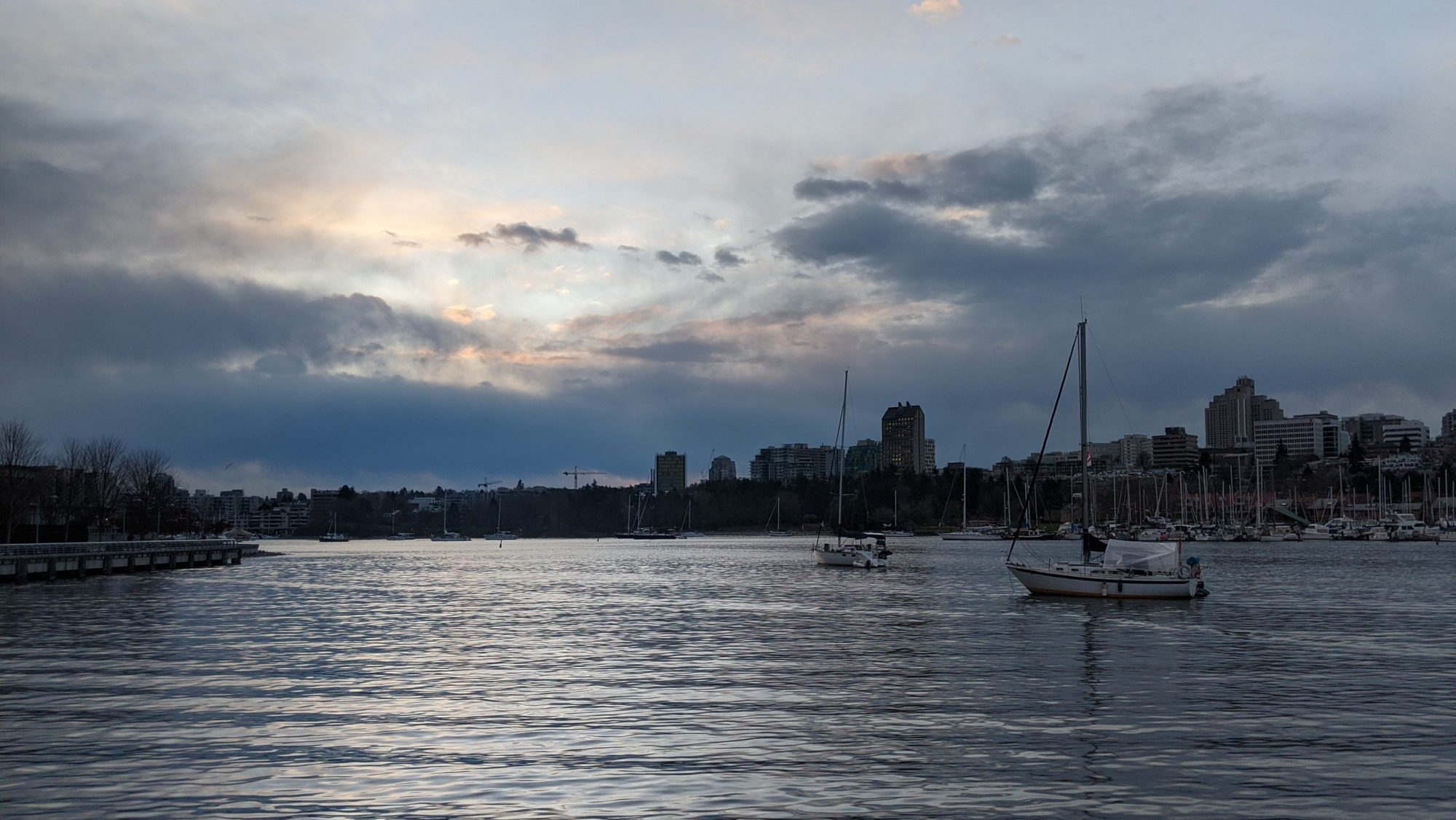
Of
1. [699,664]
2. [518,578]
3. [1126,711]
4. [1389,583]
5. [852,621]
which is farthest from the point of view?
[518,578]

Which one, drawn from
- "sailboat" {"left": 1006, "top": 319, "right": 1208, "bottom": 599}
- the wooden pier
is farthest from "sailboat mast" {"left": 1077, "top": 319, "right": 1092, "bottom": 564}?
the wooden pier

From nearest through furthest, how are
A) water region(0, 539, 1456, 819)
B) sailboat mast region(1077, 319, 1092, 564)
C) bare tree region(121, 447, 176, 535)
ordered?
water region(0, 539, 1456, 819)
sailboat mast region(1077, 319, 1092, 564)
bare tree region(121, 447, 176, 535)

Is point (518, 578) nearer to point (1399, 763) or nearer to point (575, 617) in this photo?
point (575, 617)

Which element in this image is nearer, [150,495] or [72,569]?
[72,569]

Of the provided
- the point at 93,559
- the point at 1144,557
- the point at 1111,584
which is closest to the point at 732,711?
the point at 1111,584

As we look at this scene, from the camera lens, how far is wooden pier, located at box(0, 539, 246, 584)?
255 ft

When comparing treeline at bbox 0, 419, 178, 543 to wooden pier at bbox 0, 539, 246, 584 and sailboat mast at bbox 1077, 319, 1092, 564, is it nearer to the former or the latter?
wooden pier at bbox 0, 539, 246, 584

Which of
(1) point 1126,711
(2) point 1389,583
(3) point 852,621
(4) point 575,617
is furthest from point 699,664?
(2) point 1389,583

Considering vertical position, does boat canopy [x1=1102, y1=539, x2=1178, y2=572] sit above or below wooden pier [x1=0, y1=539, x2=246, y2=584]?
above

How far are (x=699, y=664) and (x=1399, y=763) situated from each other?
66.4ft

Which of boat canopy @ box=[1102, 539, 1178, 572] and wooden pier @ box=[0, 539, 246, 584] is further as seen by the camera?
wooden pier @ box=[0, 539, 246, 584]

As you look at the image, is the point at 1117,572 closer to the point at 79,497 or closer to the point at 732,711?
the point at 732,711

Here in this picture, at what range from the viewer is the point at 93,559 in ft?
290

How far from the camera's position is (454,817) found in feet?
56.5
